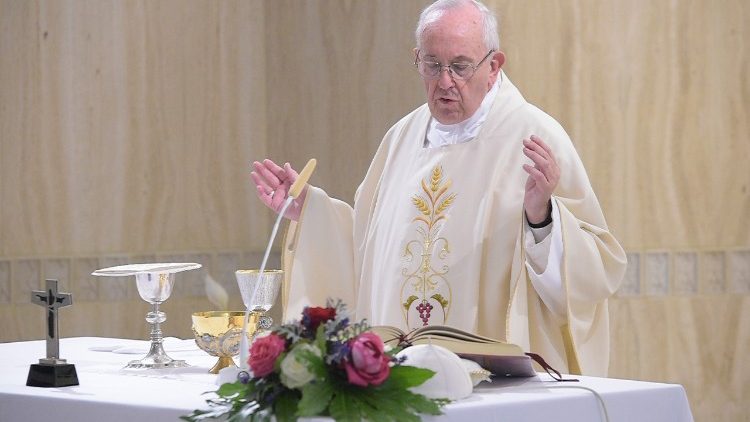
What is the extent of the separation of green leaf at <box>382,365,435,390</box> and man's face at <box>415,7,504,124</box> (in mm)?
1972

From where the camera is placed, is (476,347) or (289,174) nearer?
(476,347)

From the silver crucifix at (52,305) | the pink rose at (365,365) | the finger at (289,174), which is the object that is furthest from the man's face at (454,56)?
the pink rose at (365,365)

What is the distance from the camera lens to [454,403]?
256 cm

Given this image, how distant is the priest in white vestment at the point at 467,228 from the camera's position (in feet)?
13.3

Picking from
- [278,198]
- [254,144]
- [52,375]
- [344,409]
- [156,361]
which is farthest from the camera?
[254,144]

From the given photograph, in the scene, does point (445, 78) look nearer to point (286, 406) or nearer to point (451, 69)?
point (451, 69)

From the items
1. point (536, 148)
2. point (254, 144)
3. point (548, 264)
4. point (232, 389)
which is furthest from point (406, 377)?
point (254, 144)

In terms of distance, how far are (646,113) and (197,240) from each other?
109 inches

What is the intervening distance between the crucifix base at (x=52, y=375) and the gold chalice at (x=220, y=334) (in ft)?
1.34

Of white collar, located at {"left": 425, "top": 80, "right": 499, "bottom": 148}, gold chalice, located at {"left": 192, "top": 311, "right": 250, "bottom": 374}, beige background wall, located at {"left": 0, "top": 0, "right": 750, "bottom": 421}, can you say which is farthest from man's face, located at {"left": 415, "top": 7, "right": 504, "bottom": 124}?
beige background wall, located at {"left": 0, "top": 0, "right": 750, "bottom": 421}

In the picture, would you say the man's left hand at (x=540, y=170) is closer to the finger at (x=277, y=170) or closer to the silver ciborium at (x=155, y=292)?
the finger at (x=277, y=170)

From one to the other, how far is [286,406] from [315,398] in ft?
0.25

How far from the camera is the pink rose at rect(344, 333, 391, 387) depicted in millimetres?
2340

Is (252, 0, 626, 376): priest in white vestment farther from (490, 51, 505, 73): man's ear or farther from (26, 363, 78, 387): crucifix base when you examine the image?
(26, 363, 78, 387): crucifix base
